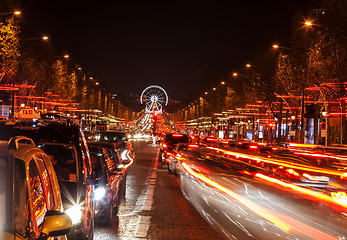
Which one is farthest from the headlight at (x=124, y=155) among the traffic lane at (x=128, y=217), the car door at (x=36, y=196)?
the car door at (x=36, y=196)

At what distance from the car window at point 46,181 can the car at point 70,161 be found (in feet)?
5.97

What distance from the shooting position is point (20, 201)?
3785 mm

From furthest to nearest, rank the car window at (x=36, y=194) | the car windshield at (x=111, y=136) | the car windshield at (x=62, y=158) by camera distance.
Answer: the car windshield at (x=111, y=136) < the car windshield at (x=62, y=158) < the car window at (x=36, y=194)

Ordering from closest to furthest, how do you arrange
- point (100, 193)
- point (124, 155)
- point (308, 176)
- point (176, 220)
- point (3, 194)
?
point (3, 194) → point (100, 193) → point (176, 220) → point (308, 176) → point (124, 155)

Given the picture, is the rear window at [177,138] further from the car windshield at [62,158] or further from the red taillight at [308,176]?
the car windshield at [62,158]

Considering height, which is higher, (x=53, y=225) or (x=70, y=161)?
(x=70, y=161)

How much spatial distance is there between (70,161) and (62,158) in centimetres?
15

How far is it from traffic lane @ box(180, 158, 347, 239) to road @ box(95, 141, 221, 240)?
0.37 m

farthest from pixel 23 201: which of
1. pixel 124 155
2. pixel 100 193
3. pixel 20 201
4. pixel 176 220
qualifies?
pixel 124 155

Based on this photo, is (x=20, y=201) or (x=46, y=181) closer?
(x=20, y=201)

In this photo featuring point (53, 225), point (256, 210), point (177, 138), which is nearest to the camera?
point (53, 225)

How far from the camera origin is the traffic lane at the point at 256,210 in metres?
8.38

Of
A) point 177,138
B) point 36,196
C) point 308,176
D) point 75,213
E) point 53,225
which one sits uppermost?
point 177,138

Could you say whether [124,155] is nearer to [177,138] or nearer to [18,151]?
[177,138]
